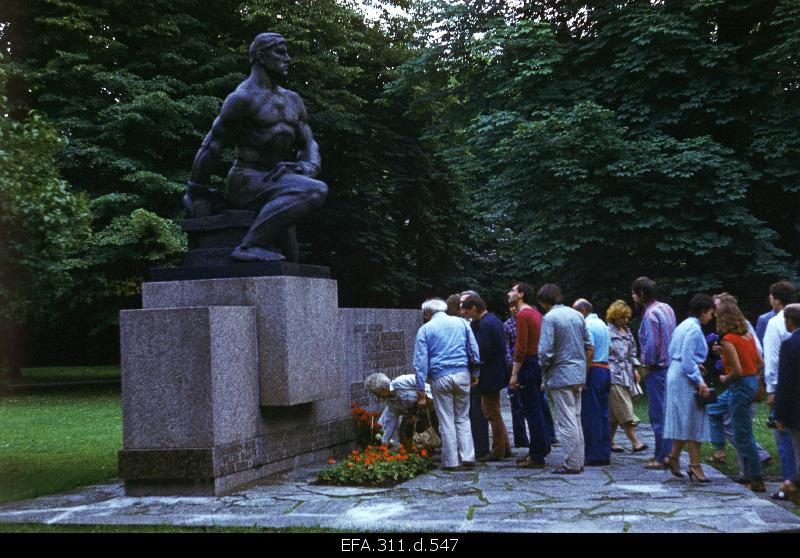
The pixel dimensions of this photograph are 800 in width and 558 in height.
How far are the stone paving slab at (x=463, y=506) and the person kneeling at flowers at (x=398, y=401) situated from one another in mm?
1303

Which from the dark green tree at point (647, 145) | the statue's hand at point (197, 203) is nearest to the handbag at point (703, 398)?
the statue's hand at point (197, 203)

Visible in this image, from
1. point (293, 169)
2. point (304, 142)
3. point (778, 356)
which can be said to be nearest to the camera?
point (778, 356)

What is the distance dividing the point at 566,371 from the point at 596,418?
101cm

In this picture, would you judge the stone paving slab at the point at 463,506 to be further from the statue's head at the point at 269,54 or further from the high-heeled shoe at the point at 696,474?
the statue's head at the point at 269,54

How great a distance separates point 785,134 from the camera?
752 inches

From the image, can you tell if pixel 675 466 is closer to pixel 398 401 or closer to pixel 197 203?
pixel 398 401

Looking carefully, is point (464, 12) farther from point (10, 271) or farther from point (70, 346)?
point (70, 346)

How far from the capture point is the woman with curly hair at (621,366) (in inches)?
453

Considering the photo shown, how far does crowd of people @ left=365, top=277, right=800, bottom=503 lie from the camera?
8.57m

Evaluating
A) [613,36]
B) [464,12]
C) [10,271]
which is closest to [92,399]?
[10,271]

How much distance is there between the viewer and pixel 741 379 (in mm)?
8406

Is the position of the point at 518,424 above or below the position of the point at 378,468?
above

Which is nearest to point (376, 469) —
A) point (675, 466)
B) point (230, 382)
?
point (230, 382)

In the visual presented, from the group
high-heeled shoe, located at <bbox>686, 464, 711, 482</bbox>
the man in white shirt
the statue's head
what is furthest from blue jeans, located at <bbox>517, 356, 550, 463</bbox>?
the statue's head
